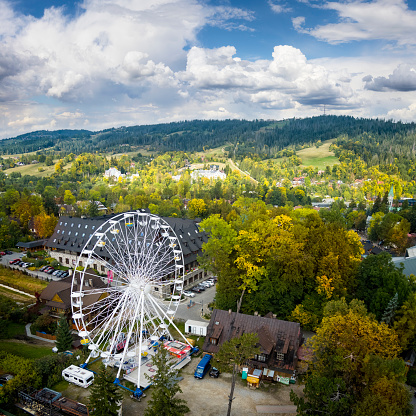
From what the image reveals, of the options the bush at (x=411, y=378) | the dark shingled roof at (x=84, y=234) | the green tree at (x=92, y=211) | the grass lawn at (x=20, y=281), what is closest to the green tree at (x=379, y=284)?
the bush at (x=411, y=378)

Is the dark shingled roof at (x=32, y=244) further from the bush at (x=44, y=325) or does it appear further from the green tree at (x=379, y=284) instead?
the green tree at (x=379, y=284)

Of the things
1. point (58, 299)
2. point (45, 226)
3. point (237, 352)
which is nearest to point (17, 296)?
point (58, 299)

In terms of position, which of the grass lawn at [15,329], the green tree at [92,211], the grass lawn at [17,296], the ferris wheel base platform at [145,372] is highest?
the green tree at [92,211]

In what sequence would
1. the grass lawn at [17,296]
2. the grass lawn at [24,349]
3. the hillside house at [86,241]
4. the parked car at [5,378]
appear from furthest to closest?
1. the hillside house at [86,241]
2. the grass lawn at [17,296]
3. the grass lawn at [24,349]
4. the parked car at [5,378]

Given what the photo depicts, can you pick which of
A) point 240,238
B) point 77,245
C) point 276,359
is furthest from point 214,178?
point 276,359

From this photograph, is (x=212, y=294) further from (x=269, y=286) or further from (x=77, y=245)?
(x=77, y=245)

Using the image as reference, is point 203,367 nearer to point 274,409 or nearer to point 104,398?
point 274,409
